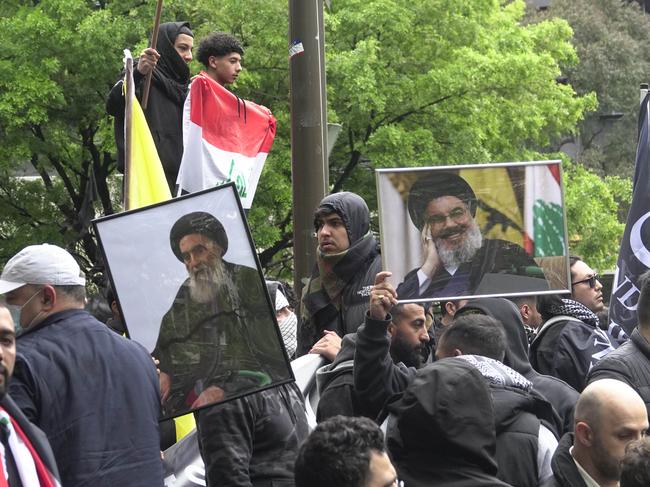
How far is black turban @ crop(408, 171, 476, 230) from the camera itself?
5410 millimetres

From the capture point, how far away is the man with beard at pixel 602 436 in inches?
170

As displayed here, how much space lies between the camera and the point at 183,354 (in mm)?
4637

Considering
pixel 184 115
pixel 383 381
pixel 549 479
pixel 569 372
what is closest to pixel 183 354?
pixel 383 381

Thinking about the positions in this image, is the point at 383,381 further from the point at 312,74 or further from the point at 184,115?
the point at 312,74

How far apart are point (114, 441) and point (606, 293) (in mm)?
36011

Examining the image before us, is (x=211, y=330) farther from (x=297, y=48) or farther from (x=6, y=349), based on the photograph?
(x=297, y=48)

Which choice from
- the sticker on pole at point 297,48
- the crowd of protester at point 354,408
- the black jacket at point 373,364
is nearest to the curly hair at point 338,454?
the crowd of protester at point 354,408

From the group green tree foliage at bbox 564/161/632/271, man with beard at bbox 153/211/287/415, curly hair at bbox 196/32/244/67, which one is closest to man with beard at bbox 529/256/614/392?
man with beard at bbox 153/211/287/415

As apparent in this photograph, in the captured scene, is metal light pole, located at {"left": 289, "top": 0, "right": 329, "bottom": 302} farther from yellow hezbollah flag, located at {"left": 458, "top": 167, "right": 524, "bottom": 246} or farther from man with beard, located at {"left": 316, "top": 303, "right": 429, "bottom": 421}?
yellow hezbollah flag, located at {"left": 458, "top": 167, "right": 524, "bottom": 246}

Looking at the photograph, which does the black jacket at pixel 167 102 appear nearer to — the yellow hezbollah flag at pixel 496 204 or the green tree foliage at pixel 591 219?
the yellow hezbollah flag at pixel 496 204

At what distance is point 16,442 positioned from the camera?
12.2 ft

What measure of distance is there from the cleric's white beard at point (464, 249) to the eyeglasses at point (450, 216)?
6 centimetres

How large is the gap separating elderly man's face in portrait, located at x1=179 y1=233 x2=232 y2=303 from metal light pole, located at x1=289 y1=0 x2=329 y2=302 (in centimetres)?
390

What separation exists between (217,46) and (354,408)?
359cm
